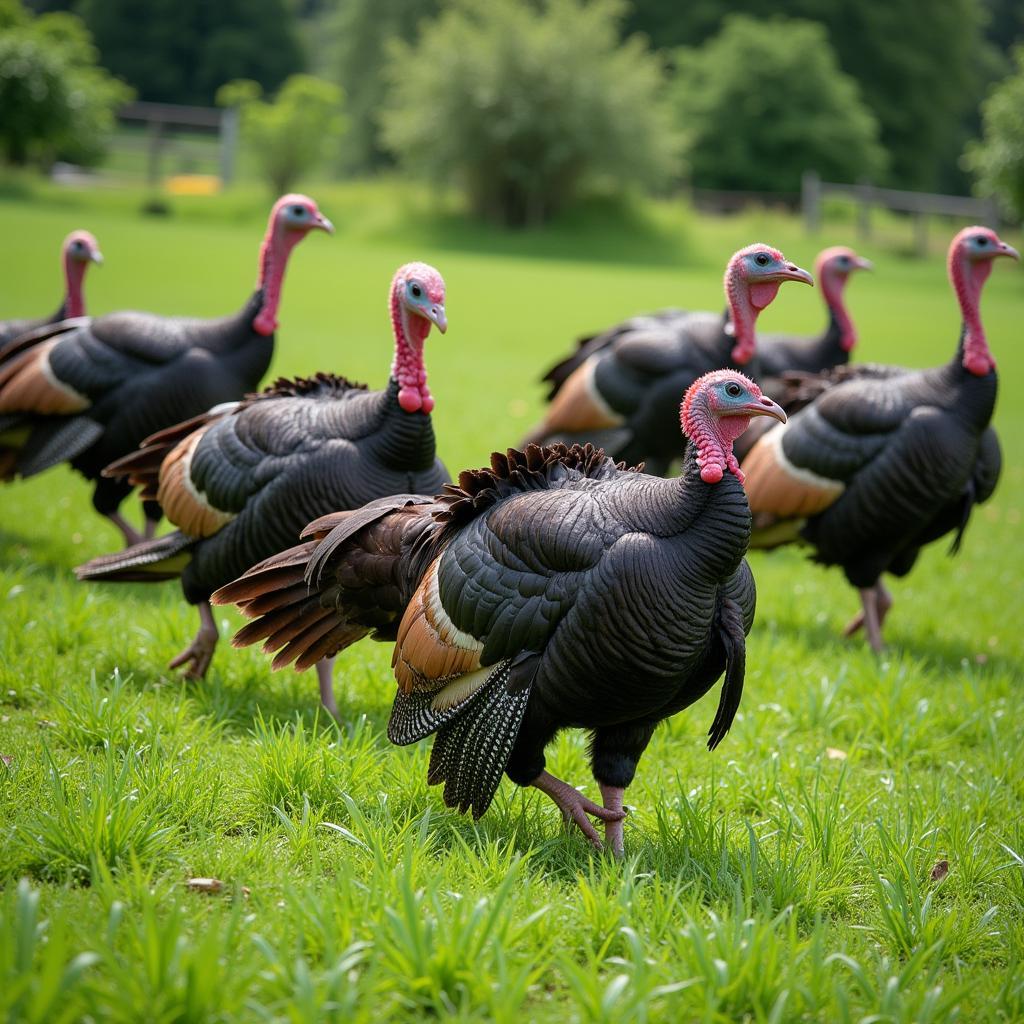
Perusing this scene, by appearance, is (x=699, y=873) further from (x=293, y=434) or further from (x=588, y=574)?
(x=293, y=434)

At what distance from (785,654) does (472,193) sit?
28057 mm

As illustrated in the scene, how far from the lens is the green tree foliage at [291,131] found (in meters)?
32.2

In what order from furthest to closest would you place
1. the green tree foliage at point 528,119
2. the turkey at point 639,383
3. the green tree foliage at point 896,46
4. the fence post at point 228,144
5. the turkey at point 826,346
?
the green tree foliage at point 896,46
the fence post at point 228,144
the green tree foliage at point 528,119
the turkey at point 826,346
the turkey at point 639,383

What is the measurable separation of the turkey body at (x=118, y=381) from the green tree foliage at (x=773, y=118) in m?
38.4

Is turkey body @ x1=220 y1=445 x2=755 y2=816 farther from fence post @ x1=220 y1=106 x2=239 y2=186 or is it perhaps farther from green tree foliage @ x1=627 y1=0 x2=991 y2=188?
→ green tree foliage @ x1=627 y1=0 x2=991 y2=188

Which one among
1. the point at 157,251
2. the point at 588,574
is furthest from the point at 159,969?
the point at 157,251

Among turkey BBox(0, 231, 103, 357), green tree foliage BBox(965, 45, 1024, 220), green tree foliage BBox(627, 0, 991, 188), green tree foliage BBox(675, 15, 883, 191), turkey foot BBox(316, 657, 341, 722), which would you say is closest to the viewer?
turkey foot BBox(316, 657, 341, 722)

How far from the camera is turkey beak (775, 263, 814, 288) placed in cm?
427

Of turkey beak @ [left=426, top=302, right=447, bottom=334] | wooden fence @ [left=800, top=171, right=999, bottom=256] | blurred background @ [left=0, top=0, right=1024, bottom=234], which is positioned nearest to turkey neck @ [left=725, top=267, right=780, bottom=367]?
turkey beak @ [left=426, top=302, right=447, bottom=334]

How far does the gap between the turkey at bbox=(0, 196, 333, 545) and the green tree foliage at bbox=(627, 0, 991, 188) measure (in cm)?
4889

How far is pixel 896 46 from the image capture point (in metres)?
50.3

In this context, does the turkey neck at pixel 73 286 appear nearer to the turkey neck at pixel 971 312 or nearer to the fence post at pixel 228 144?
the turkey neck at pixel 971 312

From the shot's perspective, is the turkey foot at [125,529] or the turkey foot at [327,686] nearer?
the turkey foot at [327,686]

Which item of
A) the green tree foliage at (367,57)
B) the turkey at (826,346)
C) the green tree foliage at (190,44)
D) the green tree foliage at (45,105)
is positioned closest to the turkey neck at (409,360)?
the turkey at (826,346)
